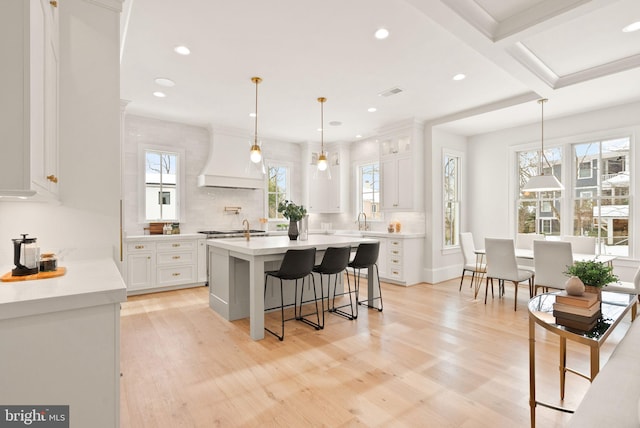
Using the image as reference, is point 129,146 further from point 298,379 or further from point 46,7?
point 298,379

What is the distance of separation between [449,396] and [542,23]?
Answer: 9.75 feet

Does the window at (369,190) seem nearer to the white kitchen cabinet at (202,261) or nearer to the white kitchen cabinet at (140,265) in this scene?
the white kitchen cabinet at (202,261)

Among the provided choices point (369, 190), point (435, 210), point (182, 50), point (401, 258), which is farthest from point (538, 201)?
point (182, 50)

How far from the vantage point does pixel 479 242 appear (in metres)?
6.35

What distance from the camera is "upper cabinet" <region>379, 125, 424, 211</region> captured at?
5.79 meters

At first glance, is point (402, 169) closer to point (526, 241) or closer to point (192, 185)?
point (526, 241)

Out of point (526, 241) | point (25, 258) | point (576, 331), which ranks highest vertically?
point (25, 258)

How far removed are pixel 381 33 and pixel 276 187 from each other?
4.69m

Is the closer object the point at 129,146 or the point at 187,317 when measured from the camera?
the point at 187,317

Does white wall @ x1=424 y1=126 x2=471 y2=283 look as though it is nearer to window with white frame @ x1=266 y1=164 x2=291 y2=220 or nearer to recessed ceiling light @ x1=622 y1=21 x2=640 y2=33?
recessed ceiling light @ x1=622 y1=21 x2=640 y2=33

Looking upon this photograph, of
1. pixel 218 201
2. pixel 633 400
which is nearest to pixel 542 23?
pixel 633 400

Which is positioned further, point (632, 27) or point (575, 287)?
point (632, 27)

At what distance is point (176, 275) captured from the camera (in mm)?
5285

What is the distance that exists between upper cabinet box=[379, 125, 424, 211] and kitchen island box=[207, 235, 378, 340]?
2070 millimetres
